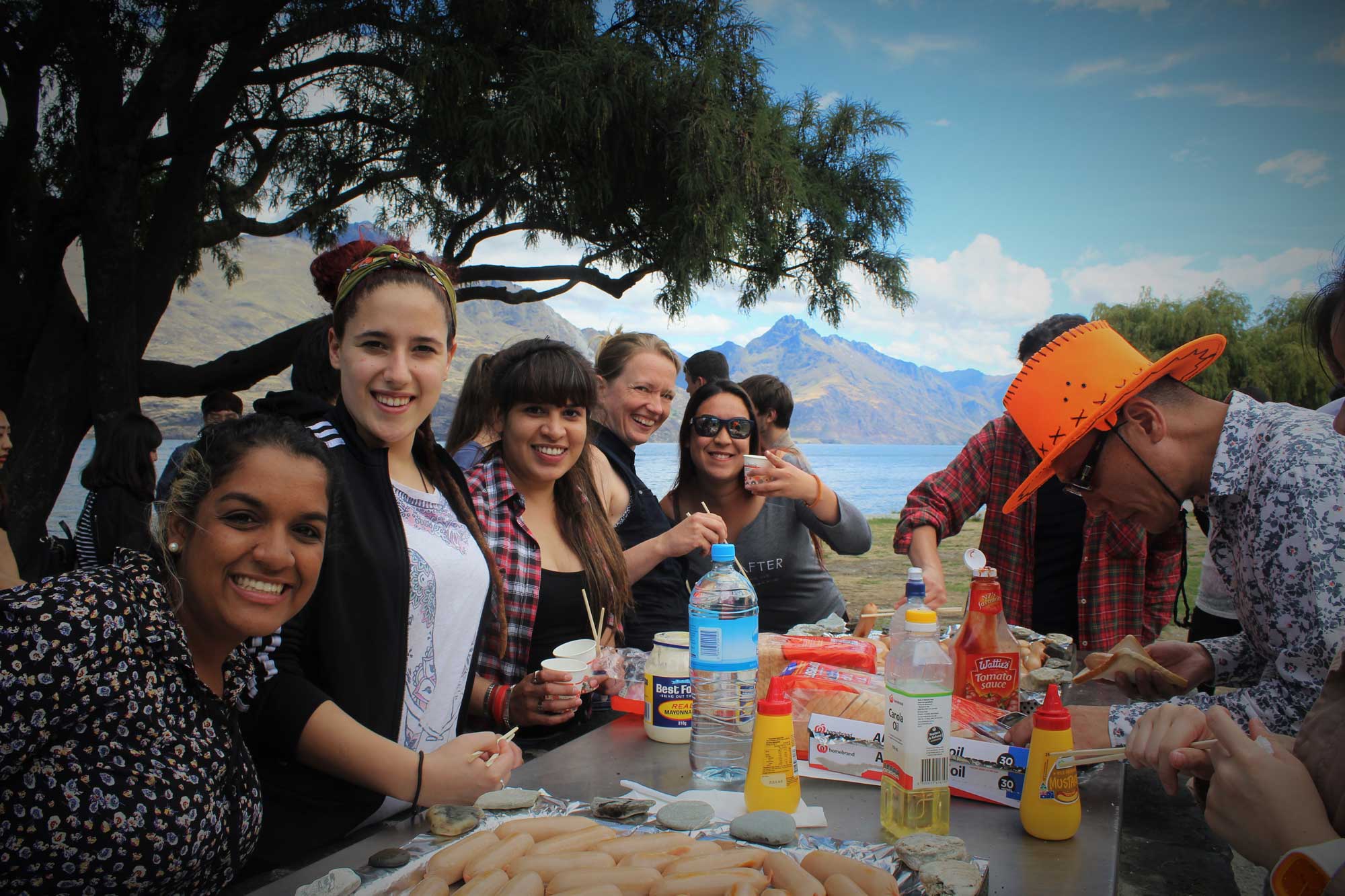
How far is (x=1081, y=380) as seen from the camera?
2117mm

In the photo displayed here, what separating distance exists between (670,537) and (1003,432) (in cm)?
184

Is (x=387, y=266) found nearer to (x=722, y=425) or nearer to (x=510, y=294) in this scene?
(x=722, y=425)

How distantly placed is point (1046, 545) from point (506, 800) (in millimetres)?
2920

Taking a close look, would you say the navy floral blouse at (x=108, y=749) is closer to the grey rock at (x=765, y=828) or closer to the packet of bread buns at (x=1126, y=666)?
the grey rock at (x=765, y=828)

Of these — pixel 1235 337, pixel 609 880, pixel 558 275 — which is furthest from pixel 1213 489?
pixel 1235 337

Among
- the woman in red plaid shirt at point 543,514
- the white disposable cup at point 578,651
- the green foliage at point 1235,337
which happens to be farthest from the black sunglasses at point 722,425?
the green foliage at point 1235,337

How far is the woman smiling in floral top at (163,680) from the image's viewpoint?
47.3 inches

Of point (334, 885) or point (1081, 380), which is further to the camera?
point (1081, 380)

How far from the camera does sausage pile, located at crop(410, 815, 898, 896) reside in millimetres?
1138

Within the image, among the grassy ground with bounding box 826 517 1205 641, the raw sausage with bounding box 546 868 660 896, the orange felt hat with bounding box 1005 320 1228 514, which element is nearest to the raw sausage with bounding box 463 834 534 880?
the raw sausage with bounding box 546 868 660 896

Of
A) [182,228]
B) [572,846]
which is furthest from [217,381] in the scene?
[572,846]

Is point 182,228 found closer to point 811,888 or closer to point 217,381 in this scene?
point 217,381

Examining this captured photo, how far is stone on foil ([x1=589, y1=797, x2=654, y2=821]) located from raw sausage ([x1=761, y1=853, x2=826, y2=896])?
0.31 metres

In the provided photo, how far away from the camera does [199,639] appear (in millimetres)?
1553
